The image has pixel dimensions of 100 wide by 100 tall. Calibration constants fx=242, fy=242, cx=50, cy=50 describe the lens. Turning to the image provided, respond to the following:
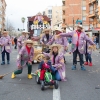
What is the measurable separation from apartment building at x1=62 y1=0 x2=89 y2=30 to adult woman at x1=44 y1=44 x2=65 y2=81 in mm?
61367

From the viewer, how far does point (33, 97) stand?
5.85 m

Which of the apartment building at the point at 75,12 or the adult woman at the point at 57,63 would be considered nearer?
the adult woman at the point at 57,63

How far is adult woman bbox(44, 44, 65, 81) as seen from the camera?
25.1 feet

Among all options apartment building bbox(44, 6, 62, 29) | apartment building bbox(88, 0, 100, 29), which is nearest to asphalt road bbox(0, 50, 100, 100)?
apartment building bbox(88, 0, 100, 29)

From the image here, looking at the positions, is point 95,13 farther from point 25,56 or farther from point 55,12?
point 55,12

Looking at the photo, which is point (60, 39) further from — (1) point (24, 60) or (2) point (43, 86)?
(2) point (43, 86)

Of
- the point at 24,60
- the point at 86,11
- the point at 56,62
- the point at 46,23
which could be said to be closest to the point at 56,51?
the point at 56,62

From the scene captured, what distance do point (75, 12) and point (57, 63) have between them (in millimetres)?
66056

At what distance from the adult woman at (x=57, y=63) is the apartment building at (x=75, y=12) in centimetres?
6137

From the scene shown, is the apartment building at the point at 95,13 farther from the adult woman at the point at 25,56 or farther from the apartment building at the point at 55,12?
the apartment building at the point at 55,12

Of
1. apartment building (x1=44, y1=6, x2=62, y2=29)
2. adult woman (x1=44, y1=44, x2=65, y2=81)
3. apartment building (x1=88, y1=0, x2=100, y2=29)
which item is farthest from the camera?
apartment building (x1=44, y1=6, x2=62, y2=29)

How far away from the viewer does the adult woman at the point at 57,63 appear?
7664 millimetres

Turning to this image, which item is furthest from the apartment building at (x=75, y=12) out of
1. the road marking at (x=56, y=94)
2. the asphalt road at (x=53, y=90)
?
the road marking at (x=56, y=94)

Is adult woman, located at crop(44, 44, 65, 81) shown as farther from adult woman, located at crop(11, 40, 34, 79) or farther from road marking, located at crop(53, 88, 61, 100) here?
road marking, located at crop(53, 88, 61, 100)
